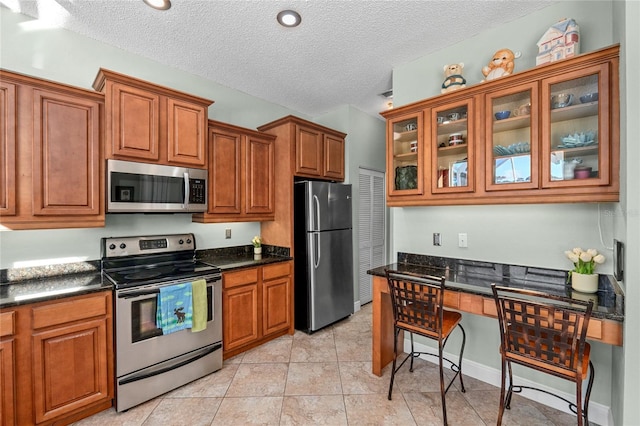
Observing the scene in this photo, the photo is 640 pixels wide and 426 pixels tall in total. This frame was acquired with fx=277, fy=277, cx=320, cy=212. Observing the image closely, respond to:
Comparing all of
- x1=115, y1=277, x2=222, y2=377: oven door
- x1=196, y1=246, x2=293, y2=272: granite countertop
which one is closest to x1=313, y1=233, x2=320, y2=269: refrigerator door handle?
x1=196, y1=246, x2=293, y2=272: granite countertop

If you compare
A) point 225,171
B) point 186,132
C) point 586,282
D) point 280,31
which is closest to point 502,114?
point 586,282

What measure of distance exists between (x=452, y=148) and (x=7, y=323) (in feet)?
10.8

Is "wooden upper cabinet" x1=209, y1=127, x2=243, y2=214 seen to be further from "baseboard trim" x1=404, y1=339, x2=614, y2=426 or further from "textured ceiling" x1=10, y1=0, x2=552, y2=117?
"baseboard trim" x1=404, y1=339, x2=614, y2=426

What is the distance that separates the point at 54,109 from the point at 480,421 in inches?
148

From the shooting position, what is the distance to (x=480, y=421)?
194 cm

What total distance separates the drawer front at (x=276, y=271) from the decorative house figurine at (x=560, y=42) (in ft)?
9.56

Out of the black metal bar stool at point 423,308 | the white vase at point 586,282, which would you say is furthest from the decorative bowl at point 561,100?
the black metal bar stool at point 423,308

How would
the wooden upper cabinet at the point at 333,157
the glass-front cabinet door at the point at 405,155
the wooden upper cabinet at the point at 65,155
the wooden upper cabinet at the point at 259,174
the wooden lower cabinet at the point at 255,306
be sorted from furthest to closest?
the wooden upper cabinet at the point at 333,157 → the wooden upper cabinet at the point at 259,174 → the wooden lower cabinet at the point at 255,306 → the glass-front cabinet door at the point at 405,155 → the wooden upper cabinet at the point at 65,155

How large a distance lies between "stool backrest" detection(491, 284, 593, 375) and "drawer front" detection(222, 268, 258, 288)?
2172 millimetres

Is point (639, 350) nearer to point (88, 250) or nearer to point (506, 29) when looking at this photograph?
point (506, 29)

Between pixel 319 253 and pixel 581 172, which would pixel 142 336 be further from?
pixel 581 172

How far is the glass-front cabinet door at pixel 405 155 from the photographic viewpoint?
2.49 m

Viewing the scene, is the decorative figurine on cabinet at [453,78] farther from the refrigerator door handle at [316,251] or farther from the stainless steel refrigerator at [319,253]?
the refrigerator door handle at [316,251]

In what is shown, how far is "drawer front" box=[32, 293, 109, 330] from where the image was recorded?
1.77 m
